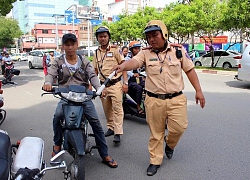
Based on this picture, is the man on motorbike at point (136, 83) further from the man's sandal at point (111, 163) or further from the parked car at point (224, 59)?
the parked car at point (224, 59)

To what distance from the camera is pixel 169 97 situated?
3266 millimetres

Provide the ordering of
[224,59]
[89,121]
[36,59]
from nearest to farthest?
[89,121]
[224,59]
[36,59]

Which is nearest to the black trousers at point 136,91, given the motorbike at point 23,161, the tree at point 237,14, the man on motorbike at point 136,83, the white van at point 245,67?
the man on motorbike at point 136,83

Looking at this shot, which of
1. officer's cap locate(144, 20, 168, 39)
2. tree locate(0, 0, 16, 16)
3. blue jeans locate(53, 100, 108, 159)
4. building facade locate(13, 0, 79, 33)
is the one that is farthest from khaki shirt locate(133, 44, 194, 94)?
building facade locate(13, 0, 79, 33)

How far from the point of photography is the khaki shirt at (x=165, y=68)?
3.23m

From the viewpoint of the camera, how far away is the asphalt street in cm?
343

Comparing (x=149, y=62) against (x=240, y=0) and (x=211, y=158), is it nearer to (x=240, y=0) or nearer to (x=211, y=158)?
(x=211, y=158)

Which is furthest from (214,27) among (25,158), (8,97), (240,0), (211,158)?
(25,158)

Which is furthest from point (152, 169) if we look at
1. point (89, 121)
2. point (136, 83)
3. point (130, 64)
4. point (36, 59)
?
point (36, 59)

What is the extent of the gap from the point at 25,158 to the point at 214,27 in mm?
19465

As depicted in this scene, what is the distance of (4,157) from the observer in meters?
2.08

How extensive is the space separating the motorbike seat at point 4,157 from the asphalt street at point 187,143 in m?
1.19

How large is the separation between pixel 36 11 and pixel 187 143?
340 ft

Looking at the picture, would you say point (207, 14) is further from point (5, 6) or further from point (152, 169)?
point (152, 169)
